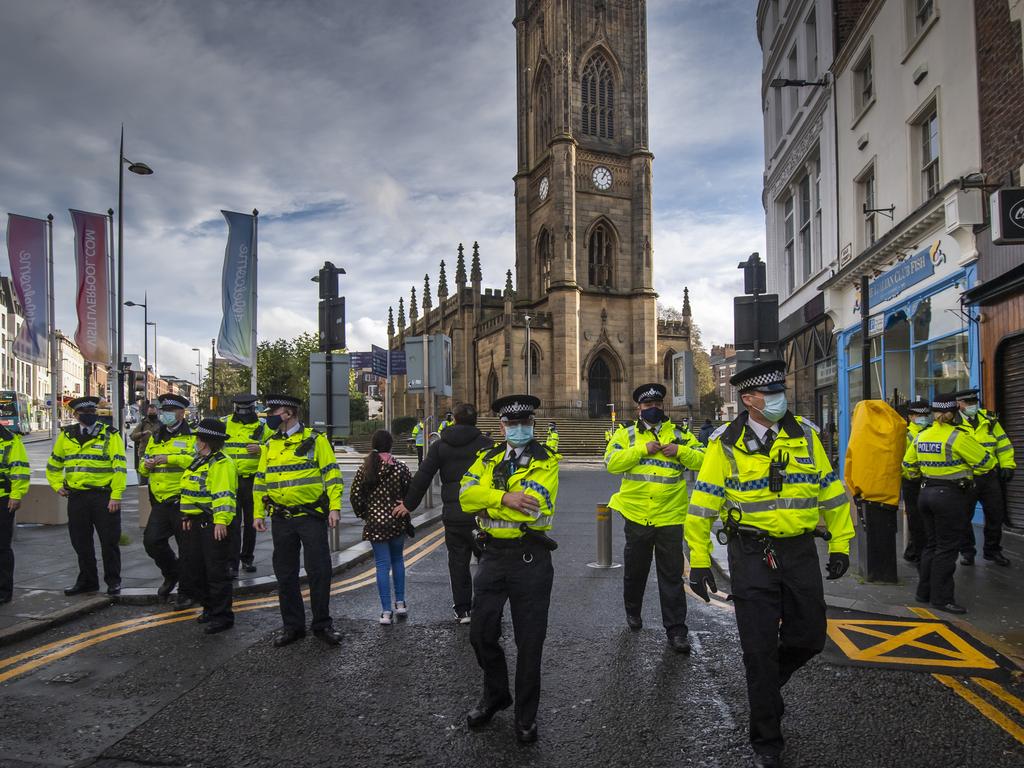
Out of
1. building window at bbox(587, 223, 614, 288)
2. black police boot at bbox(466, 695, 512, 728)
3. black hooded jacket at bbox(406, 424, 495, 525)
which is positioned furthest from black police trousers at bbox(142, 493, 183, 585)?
building window at bbox(587, 223, 614, 288)

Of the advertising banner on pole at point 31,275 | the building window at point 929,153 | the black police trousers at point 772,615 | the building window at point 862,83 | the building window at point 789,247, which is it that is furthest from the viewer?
the building window at point 789,247

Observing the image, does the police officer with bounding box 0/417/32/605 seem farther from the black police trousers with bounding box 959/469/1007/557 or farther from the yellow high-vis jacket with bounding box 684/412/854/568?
the black police trousers with bounding box 959/469/1007/557

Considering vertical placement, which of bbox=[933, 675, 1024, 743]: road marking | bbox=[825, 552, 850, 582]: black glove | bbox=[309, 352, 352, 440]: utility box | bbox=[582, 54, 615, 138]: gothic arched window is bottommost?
bbox=[933, 675, 1024, 743]: road marking

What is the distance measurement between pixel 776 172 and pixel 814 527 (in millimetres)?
20595

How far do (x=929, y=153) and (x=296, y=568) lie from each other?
13257 mm

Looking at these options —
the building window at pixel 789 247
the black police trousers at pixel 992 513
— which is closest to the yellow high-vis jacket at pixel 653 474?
the black police trousers at pixel 992 513

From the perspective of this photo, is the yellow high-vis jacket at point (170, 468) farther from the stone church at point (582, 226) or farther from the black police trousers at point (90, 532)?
the stone church at point (582, 226)

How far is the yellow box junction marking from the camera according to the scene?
5020 mm

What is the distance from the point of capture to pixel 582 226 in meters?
47.3

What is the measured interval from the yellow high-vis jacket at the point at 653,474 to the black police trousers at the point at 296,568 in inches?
99.1

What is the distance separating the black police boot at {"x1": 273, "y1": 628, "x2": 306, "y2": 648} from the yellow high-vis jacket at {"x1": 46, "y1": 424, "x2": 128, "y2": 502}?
2.75 meters

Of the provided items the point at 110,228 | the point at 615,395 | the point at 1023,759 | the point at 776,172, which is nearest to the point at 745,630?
the point at 1023,759

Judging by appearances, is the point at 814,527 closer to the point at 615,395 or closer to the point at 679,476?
the point at 679,476

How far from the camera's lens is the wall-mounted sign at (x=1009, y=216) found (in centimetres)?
777
